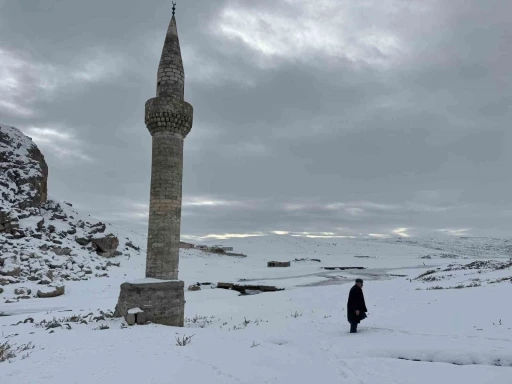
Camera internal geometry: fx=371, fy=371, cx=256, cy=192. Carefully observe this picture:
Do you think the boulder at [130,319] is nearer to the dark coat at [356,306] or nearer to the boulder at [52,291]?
the dark coat at [356,306]

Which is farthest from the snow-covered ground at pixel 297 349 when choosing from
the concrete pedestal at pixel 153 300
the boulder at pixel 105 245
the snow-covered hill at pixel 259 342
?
the boulder at pixel 105 245

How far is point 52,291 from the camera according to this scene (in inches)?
904

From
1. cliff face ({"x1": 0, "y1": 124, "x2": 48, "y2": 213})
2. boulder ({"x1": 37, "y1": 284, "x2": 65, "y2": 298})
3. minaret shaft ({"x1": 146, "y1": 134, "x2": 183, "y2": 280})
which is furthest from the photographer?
cliff face ({"x1": 0, "y1": 124, "x2": 48, "y2": 213})

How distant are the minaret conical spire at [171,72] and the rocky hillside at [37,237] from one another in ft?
50.1

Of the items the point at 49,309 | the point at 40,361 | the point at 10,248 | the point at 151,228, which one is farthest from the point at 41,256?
the point at 40,361

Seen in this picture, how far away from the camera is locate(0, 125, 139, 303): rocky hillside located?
2489cm

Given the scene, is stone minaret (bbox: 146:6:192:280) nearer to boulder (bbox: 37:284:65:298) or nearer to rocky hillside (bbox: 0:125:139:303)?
boulder (bbox: 37:284:65:298)

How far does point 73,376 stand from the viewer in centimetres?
704

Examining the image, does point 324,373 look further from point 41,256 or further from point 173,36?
point 41,256

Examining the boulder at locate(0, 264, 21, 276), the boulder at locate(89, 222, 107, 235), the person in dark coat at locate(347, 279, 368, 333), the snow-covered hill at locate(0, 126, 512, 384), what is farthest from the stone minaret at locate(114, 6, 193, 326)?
the boulder at locate(89, 222, 107, 235)

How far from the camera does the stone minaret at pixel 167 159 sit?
1530 cm

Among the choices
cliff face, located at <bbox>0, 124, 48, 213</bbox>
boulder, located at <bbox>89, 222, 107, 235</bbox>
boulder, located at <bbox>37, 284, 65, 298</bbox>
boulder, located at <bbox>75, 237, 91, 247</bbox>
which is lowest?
boulder, located at <bbox>37, 284, 65, 298</bbox>

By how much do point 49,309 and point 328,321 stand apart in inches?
593

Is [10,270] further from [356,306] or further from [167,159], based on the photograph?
[356,306]
